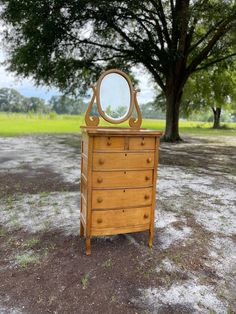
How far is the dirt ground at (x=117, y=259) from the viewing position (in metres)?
1.70

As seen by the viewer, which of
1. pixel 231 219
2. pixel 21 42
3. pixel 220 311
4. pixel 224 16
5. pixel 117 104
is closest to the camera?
pixel 220 311

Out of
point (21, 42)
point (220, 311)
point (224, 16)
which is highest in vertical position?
point (224, 16)

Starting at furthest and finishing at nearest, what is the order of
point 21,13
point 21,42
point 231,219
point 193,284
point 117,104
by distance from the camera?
point 21,42, point 21,13, point 231,219, point 117,104, point 193,284

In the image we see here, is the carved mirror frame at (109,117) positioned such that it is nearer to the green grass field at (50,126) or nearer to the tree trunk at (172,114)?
the green grass field at (50,126)

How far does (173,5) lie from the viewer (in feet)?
28.8

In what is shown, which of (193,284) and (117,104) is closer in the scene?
(193,284)

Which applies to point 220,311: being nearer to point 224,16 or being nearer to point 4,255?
point 4,255

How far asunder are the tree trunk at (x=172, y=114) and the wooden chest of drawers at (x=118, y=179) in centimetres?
883

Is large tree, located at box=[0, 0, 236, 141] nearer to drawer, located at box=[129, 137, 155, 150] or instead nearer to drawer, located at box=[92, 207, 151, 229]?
drawer, located at box=[129, 137, 155, 150]

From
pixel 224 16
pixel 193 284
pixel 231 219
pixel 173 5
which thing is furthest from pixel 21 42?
pixel 193 284

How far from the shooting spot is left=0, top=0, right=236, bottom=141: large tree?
7.21 metres

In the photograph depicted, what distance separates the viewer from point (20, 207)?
3.23 m

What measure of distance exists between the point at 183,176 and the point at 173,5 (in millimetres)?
6339

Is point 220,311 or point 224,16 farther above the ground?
point 224,16
